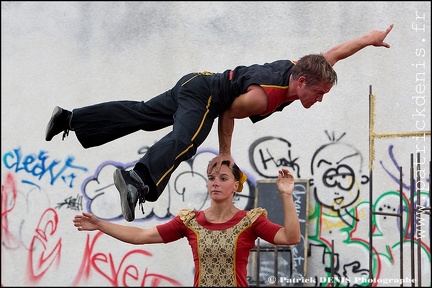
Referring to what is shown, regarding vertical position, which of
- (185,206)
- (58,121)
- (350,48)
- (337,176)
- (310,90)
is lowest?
(185,206)

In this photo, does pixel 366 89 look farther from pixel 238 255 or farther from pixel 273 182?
pixel 238 255

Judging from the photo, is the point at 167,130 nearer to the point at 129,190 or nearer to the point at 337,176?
the point at 337,176

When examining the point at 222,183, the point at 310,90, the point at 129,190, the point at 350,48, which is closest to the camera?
the point at 129,190

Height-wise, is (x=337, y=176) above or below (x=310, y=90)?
below

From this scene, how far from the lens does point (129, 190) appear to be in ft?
15.2

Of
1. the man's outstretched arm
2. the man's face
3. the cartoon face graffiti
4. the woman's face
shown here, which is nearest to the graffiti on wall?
the cartoon face graffiti

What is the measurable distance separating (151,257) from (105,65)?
225cm

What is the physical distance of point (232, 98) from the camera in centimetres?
512

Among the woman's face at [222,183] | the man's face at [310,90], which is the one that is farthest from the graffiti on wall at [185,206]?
the man's face at [310,90]

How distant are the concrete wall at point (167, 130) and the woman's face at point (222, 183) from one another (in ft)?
13.1

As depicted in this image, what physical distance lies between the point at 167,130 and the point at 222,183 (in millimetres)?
4455

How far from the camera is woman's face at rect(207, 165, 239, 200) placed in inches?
220

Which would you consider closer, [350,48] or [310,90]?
[310,90]

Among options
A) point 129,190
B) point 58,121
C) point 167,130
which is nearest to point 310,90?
point 129,190
